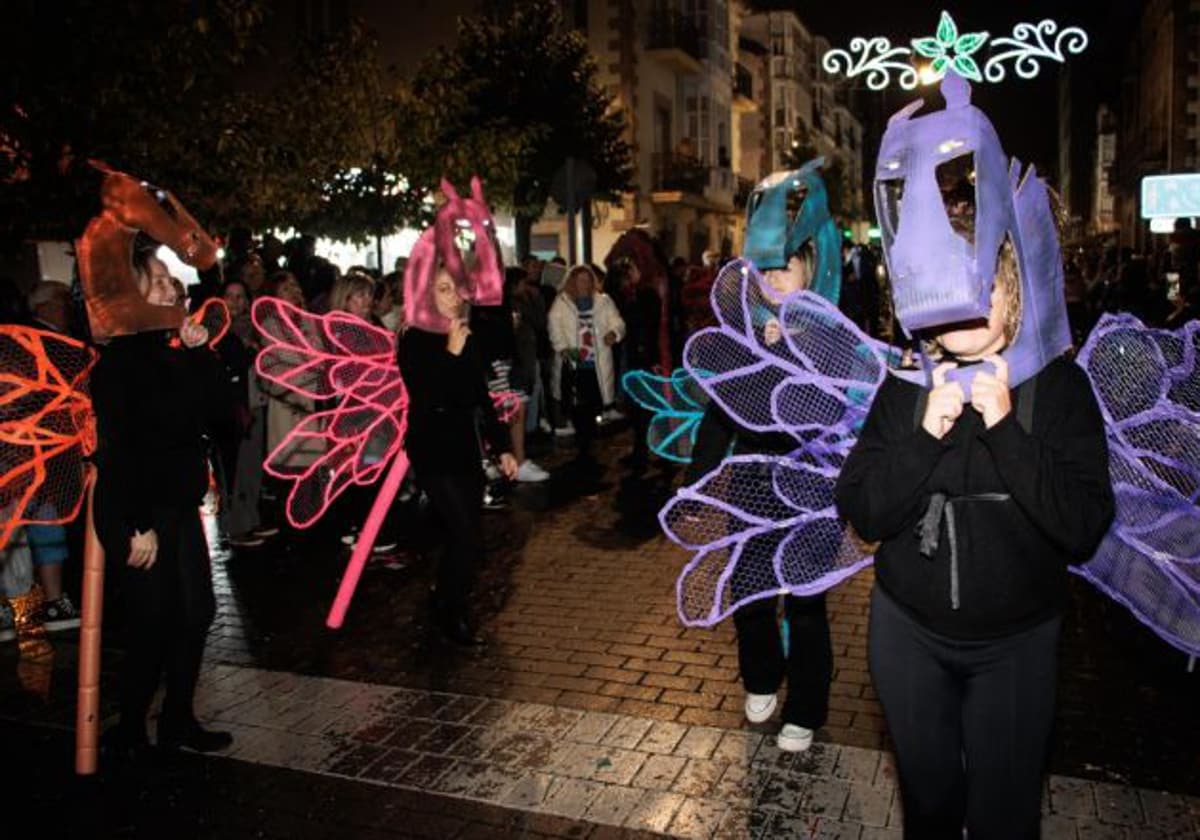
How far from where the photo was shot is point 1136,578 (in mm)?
3201

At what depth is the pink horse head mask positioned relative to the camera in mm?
5754

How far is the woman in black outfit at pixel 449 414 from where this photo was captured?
5.74 m

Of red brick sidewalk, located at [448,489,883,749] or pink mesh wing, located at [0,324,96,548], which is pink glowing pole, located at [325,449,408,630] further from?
pink mesh wing, located at [0,324,96,548]

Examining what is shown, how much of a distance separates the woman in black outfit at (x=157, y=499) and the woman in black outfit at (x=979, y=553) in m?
2.86

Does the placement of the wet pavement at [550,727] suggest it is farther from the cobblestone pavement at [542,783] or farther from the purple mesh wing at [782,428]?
the purple mesh wing at [782,428]

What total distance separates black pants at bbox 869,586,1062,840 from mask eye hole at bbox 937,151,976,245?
0.96 meters

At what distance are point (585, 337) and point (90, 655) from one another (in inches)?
299

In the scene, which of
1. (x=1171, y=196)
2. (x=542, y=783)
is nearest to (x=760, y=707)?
(x=542, y=783)

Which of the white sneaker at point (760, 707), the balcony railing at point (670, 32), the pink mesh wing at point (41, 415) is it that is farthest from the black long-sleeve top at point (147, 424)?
the balcony railing at point (670, 32)

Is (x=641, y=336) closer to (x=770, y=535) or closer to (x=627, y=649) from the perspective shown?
(x=627, y=649)

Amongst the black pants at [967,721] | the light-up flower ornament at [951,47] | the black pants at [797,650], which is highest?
the light-up flower ornament at [951,47]

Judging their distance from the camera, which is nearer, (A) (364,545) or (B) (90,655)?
(B) (90,655)

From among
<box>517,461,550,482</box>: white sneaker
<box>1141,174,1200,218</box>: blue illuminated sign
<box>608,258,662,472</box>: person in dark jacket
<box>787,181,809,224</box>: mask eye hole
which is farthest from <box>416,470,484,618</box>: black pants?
<box>1141,174,1200,218</box>: blue illuminated sign

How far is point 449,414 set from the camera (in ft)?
19.0
